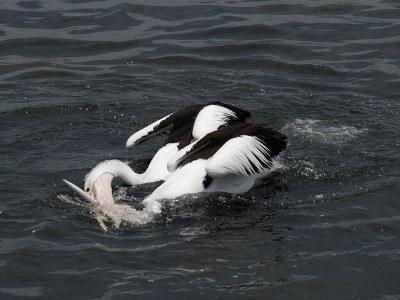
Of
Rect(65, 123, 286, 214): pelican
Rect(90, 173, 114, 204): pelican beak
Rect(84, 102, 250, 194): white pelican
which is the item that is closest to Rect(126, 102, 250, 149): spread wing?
Rect(84, 102, 250, 194): white pelican

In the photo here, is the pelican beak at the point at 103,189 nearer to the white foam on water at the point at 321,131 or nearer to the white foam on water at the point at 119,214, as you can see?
the white foam on water at the point at 119,214

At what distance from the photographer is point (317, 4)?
1396cm

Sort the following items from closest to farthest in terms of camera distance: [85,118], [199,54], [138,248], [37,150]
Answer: [138,248] < [37,150] < [85,118] < [199,54]

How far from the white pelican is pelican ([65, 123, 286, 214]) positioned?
0.02m

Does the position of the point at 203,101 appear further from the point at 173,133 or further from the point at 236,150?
the point at 236,150

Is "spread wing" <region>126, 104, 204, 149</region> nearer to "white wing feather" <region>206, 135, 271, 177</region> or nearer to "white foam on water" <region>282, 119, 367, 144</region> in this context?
"white wing feather" <region>206, 135, 271, 177</region>

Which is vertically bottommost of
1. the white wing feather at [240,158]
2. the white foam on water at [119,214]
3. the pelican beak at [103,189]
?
the white foam on water at [119,214]

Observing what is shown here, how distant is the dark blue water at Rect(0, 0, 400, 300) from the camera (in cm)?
650

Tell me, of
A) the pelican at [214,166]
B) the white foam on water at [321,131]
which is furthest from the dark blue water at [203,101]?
the pelican at [214,166]

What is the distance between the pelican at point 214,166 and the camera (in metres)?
7.67

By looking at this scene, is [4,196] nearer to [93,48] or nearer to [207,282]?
[207,282]

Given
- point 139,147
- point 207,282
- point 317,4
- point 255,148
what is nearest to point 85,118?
point 139,147

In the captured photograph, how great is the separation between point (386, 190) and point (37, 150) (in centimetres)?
335

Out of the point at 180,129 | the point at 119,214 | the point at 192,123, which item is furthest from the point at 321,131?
the point at 119,214
